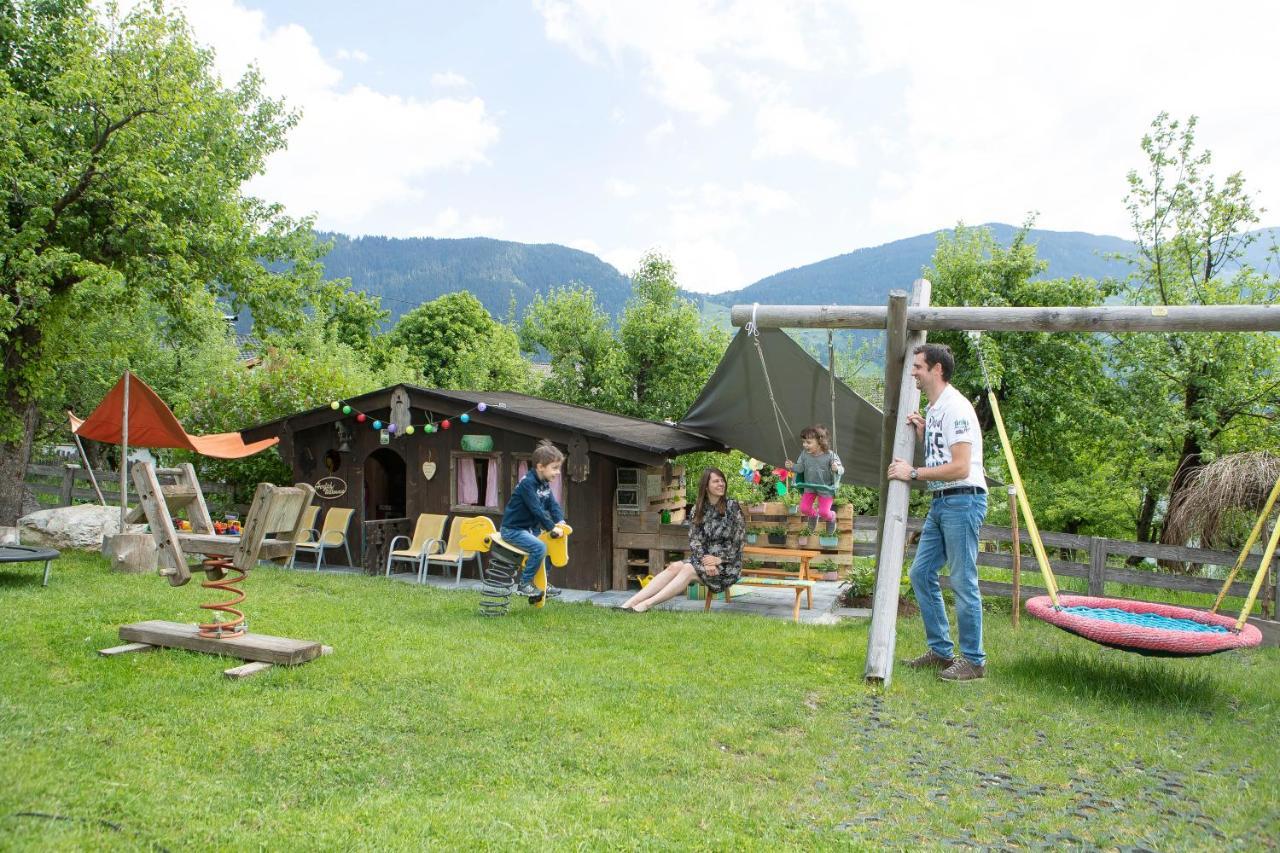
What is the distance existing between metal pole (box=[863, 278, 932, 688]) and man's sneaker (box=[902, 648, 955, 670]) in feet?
0.80

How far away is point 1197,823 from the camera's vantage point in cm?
383

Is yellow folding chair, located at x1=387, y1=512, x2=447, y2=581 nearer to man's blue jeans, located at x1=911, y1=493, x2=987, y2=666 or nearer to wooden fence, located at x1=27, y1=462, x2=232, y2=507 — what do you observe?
wooden fence, located at x1=27, y1=462, x2=232, y2=507

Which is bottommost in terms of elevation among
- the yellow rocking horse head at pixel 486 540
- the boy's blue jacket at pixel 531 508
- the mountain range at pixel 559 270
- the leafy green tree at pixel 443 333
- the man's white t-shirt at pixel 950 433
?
the yellow rocking horse head at pixel 486 540

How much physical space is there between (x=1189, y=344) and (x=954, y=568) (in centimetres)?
1055

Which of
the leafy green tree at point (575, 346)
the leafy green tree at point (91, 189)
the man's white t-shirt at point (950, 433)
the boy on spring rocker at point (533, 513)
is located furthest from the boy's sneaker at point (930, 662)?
the leafy green tree at point (575, 346)

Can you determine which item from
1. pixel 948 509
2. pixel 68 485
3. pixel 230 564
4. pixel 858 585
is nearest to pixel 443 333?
pixel 68 485

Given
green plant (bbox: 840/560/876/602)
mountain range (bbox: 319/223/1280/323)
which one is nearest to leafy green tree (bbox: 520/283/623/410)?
green plant (bbox: 840/560/876/602)

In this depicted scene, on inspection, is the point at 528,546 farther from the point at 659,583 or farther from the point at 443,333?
the point at 443,333

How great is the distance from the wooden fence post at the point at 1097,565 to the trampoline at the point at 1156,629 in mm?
2389

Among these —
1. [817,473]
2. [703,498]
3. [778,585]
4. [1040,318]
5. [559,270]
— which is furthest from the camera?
[559,270]

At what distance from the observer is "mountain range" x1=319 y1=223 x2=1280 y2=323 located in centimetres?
14800

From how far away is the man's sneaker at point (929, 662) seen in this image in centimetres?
638

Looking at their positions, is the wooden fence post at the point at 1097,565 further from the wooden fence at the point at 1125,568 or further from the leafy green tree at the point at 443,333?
the leafy green tree at the point at 443,333

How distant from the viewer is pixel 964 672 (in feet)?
19.7
